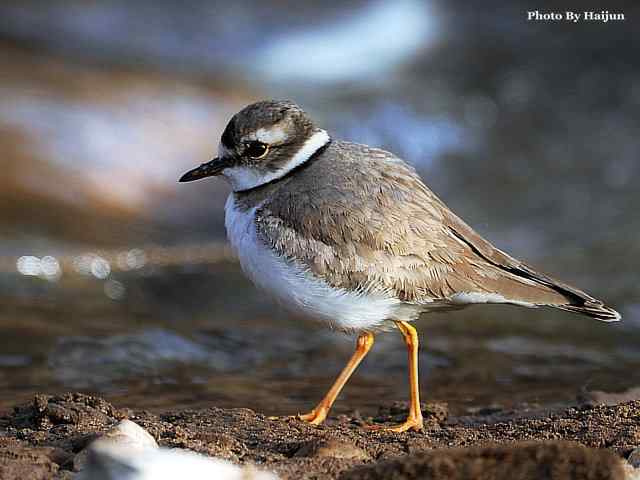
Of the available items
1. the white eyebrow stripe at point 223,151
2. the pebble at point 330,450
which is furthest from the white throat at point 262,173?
the pebble at point 330,450

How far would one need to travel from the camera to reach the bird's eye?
675 centimetres

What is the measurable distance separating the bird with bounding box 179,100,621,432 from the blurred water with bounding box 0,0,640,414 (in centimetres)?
155

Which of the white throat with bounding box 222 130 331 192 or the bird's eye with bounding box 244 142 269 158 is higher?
the bird's eye with bounding box 244 142 269 158

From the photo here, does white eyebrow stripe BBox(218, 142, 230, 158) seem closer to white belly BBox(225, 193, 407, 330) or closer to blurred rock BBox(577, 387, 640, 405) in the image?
white belly BBox(225, 193, 407, 330)

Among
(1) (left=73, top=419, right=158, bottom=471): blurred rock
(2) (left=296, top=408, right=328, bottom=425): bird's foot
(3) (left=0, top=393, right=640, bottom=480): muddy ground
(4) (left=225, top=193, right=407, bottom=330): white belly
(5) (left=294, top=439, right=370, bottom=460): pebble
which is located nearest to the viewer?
(3) (left=0, top=393, right=640, bottom=480): muddy ground

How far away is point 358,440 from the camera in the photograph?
5648 millimetres

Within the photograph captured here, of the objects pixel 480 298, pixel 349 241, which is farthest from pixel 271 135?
pixel 480 298

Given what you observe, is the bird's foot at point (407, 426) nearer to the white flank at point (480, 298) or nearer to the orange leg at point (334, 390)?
the orange leg at point (334, 390)

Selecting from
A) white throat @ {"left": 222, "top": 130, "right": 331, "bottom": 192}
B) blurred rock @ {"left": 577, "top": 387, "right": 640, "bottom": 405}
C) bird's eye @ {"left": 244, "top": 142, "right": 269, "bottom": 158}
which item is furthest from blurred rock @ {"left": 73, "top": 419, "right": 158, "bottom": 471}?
blurred rock @ {"left": 577, "top": 387, "right": 640, "bottom": 405}

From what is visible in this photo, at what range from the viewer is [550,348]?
375 inches

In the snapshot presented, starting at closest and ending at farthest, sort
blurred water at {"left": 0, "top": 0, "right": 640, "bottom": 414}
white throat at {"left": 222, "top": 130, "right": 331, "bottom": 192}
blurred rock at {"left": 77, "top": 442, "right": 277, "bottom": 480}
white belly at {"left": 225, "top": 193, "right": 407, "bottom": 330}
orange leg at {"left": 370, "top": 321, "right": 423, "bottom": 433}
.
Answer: blurred rock at {"left": 77, "top": 442, "right": 277, "bottom": 480} < white belly at {"left": 225, "top": 193, "right": 407, "bottom": 330} < orange leg at {"left": 370, "top": 321, "right": 423, "bottom": 433} < white throat at {"left": 222, "top": 130, "right": 331, "bottom": 192} < blurred water at {"left": 0, "top": 0, "right": 640, "bottom": 414}

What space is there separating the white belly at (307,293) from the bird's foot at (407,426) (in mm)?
621

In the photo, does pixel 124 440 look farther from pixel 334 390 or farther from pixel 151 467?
pixel 334 390

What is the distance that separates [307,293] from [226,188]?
772cm
